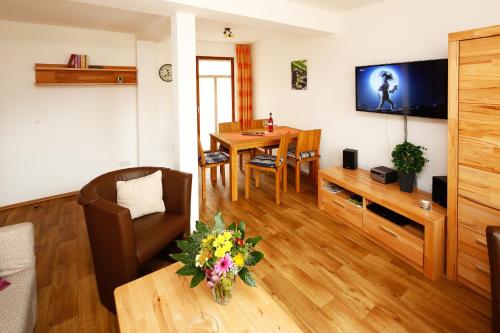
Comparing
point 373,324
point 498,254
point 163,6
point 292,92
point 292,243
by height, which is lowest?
point 373,324

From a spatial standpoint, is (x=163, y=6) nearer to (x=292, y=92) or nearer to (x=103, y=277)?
(x=103, y=277)

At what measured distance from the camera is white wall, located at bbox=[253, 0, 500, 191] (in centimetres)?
281

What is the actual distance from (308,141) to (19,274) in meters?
3.47

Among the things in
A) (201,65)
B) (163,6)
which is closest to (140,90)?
(201,65)

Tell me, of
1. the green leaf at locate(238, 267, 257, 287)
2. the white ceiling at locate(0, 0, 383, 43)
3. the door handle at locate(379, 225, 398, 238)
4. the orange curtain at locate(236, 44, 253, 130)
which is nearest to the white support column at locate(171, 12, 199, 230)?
the white ceiling at locate(0, 0, 383, 43)

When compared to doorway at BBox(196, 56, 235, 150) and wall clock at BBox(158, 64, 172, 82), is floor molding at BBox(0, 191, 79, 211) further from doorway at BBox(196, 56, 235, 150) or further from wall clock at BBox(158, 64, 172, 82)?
doorway at BBox(196, 56, 235, 150)

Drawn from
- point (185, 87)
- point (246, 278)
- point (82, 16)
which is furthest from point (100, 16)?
point (246, 278)

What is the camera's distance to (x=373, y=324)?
A: 1.91m

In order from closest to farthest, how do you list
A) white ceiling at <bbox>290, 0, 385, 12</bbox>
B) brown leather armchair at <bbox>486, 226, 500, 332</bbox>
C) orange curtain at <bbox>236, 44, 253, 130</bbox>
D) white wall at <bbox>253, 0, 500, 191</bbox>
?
brown leather armchair at <bbox>486, 226, 500, 332</bbox> < white wall at <bbox>253, 0, 500, 191</bbox> < white ceiling at <bbox>290, 0, 385, 12</bbox> < orange curtain at <bbox>236, 44, 253, 130</bbox>

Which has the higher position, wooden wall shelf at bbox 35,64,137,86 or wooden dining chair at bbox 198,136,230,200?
wooden wall shelf at bbox 35,64,137,86

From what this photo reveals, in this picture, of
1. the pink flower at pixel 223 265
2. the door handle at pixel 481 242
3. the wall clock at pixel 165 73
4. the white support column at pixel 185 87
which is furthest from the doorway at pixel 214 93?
the pink flower at pixel 223 265

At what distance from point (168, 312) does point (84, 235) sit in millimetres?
2167

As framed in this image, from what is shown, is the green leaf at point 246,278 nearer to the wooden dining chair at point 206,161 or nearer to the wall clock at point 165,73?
the wooden dining chair at point 206,161

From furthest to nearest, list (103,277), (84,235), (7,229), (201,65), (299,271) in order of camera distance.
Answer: (201,65), (84,235), (299,271), (103,277), (7,229)
